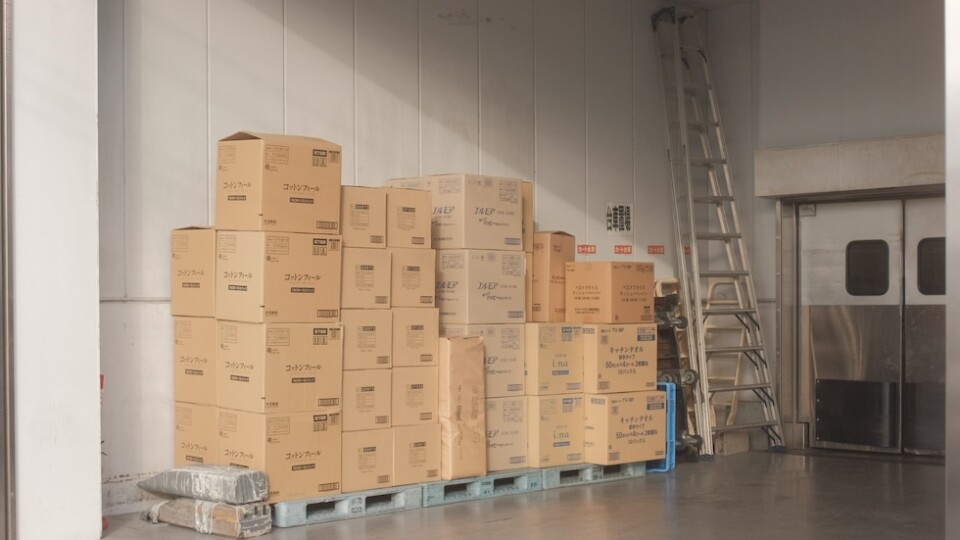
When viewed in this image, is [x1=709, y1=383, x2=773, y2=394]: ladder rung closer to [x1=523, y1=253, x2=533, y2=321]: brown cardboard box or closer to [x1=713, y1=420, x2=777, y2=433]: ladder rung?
[x1=713, y1=420, x2=777, y2=433]: ladder rung

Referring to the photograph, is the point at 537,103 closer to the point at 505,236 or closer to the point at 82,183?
the point at 505,236

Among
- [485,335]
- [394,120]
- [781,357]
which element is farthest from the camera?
[781,357]

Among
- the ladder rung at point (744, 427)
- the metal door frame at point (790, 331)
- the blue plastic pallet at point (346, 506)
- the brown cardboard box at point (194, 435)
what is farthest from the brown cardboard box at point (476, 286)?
the metal door frame at point (790, 331)

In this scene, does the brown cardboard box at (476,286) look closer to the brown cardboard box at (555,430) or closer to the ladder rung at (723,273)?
the brown cardboard box at (555,430)

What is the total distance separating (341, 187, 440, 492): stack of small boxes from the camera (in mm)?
6930

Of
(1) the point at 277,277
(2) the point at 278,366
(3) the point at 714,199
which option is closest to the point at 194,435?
(2) the point at 278,366

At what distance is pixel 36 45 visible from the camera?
5965 mm

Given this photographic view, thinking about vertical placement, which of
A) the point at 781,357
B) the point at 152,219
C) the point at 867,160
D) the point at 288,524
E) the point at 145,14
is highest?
the point at 145,14

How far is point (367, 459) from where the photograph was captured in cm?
695

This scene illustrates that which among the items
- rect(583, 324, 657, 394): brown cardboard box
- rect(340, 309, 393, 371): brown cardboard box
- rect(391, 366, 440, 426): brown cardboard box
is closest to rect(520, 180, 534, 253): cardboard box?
rect(583, 324, 657, 394): brown cardboard box

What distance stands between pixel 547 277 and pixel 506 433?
1242 mm

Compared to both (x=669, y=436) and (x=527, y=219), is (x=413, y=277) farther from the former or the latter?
(x=669, y=436)

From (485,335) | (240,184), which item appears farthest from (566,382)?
(240,184)

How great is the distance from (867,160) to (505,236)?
12.1 feet
